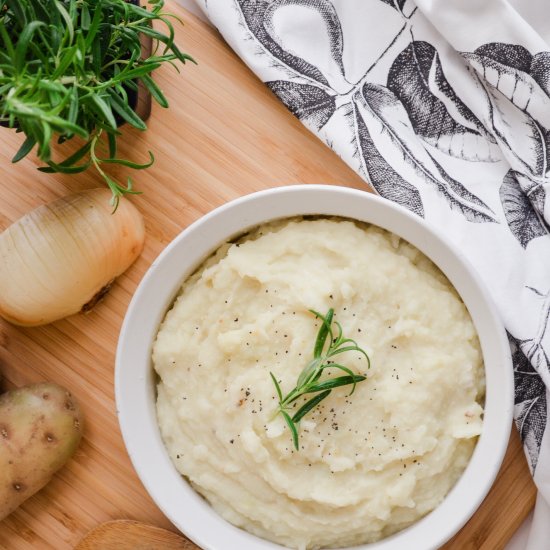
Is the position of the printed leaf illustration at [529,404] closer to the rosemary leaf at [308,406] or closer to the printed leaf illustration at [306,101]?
the rosemary leaf at [308,406]

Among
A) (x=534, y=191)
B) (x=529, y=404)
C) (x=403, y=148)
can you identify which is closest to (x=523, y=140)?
(x=534, y=191)

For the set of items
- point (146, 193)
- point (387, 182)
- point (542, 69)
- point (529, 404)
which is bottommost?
point (146, 193)

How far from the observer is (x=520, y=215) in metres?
1.88

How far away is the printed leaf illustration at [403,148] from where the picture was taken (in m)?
1.88

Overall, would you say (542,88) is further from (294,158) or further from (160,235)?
(160,235)

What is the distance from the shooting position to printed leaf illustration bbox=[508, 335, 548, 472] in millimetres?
1843

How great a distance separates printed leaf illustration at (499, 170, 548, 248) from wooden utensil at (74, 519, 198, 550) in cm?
105

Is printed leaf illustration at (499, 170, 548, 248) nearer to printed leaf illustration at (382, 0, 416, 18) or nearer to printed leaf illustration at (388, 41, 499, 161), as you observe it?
printed leaf illustration at (388, 41, 499, 161)

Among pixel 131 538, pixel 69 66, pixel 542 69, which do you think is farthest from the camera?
pixel 131 538

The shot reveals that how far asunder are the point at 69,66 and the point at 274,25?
544mm

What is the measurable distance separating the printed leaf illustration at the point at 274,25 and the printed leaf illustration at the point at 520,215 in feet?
1.63

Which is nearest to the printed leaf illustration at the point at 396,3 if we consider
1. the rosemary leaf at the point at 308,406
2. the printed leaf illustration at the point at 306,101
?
the printed leaf illustration at the point at 306,101

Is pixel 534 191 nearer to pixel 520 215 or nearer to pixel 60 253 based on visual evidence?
pixel 520 215

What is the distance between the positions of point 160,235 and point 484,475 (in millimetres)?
917
